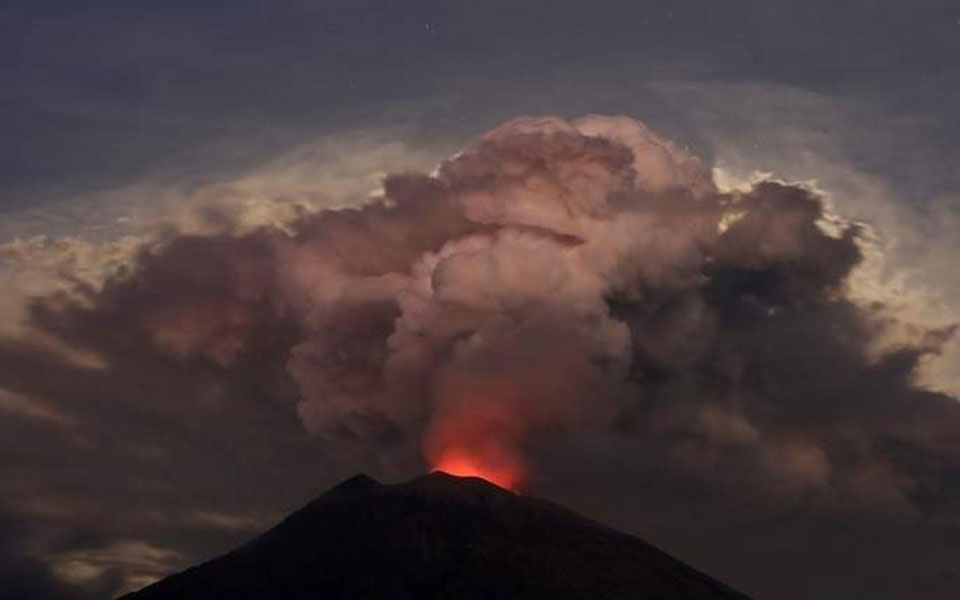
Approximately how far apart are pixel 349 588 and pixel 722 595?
48373mm

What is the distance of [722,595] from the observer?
190125mm

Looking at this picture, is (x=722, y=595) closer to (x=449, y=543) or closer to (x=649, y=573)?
(x=649, y=573)

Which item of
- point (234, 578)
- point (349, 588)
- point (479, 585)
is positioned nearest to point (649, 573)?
point (479, 585)

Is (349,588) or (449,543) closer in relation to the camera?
(349,588)

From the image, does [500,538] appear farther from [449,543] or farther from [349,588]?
Answer: [349,588]

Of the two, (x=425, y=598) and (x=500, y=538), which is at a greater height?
(x=500, y=538)

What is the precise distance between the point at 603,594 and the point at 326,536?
3912 centimetres

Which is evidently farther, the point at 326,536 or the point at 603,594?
the point at 326,536

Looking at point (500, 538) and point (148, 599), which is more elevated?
point (500, 538)

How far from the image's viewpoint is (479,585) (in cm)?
18375

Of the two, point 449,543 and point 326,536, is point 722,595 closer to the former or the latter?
point 449,543

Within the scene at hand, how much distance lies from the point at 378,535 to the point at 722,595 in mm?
46208

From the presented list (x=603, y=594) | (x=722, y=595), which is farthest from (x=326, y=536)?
(x=722, y=595)

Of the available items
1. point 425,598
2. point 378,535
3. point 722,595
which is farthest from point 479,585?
point 722,595
